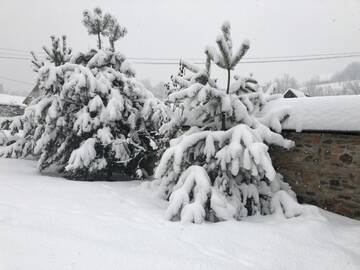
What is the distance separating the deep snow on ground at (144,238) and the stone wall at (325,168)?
1.10ft

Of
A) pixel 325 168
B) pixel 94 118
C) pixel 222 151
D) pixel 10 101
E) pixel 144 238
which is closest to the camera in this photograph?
pixel 144 238

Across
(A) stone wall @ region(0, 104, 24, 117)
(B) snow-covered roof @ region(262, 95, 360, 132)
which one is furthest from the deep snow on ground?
(A) stone wall @ region(0, 104, 24, 117)

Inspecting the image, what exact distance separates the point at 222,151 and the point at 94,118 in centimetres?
414

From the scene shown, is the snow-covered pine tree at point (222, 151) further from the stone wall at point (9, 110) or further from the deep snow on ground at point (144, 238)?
the stone wall at point (9, 110)

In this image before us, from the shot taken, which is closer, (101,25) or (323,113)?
(323,113)

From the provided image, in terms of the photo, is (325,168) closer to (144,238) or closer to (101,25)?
(144,238)

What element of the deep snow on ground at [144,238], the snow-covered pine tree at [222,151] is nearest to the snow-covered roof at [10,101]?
the deep snow on ground at [144,238]

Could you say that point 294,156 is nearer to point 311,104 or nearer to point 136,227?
point 311,104

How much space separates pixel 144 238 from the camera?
14.4 ft

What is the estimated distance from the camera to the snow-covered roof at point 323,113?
19.6 ft

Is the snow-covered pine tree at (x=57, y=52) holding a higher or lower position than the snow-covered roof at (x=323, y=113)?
higher

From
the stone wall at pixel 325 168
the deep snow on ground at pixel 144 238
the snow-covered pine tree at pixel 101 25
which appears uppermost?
the snow-covered pine tree at pixel 101 25

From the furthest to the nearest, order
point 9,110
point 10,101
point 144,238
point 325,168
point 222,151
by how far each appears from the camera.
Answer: point 10,101 < point 9,110 < point 325,168 < point 222,151 < point 144,238

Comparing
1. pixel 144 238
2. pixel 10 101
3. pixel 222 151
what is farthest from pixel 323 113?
pixel 10 101
